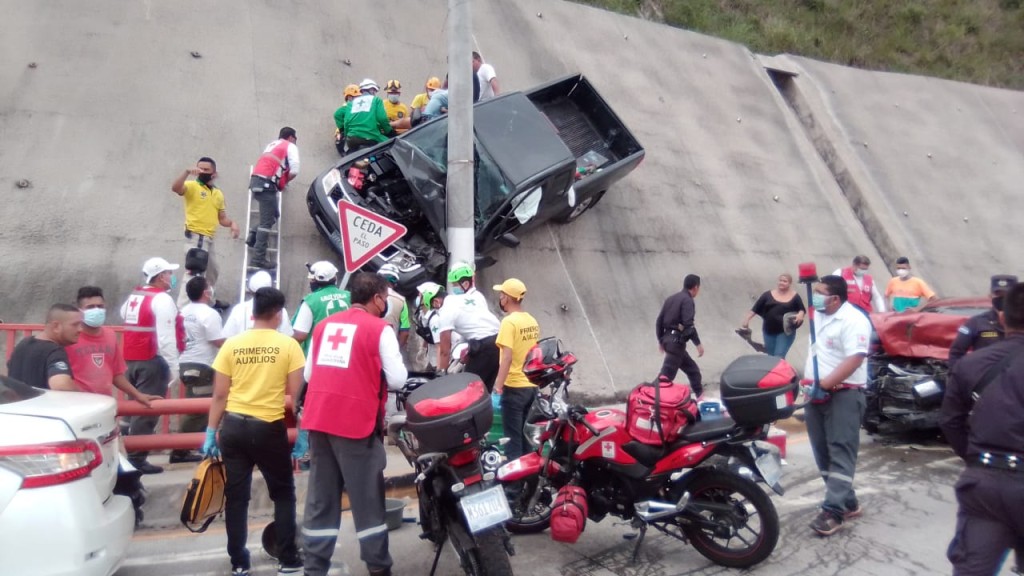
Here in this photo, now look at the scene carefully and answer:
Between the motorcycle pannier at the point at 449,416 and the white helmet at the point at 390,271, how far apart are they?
4.63 metres

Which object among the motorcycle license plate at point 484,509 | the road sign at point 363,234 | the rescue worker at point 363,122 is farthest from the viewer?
the rescue worker at point 363,122

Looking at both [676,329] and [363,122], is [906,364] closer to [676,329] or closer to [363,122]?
[676,329]

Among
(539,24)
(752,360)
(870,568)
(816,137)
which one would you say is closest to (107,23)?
(539,24)

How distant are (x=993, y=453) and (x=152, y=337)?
6.47 meters

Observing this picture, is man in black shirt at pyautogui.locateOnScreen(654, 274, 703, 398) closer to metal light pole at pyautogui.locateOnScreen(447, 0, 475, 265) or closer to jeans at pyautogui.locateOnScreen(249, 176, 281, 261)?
metal light pole at pyautogui.locateOnScreen(447, 0, 475, 265)

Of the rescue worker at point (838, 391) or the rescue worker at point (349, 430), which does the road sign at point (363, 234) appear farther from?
the rescue worker at point (838, 391)

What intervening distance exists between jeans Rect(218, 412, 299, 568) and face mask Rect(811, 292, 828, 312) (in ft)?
12.6

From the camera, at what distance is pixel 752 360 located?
16.3ft

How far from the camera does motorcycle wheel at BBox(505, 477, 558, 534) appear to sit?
519 cm

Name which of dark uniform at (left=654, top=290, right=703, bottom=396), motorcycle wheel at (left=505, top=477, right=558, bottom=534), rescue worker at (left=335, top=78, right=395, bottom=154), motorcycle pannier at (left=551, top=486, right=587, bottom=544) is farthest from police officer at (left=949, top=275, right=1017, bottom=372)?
rescue worker at (left=335, top=78, right=395, bottom=154)

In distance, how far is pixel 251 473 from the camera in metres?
4.74

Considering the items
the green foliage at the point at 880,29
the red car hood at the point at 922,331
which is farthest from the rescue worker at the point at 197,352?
the green foliage at the point at 880,29

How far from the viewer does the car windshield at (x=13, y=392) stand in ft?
13.1

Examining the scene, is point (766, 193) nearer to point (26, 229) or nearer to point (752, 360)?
point (752, 360)
